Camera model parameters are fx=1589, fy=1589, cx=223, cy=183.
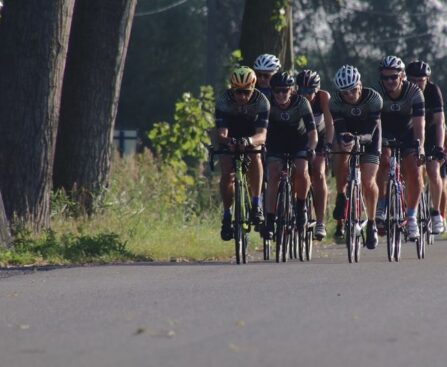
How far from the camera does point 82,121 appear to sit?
67.7 feet

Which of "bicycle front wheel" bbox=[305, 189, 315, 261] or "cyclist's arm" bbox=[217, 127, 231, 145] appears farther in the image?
"bicycle front wheel" bbox=[305, 189, 315, 261]

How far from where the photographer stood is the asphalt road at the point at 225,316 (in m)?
8.91

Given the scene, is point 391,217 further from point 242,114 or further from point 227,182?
point 242,114

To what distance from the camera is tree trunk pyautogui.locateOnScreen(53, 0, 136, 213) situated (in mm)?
20562

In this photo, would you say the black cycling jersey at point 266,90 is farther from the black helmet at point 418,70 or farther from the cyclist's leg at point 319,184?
the black helmet at point 418,70

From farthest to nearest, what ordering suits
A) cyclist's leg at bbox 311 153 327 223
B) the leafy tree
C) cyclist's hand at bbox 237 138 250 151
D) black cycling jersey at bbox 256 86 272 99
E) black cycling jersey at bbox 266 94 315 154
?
the leafy tree → black cycling jersey at bbox 256 86 272 99 → cyclist's leg at bbox 311 153 327 223 → black cycling jersey at bbox 266 94 315 154 → cyclist's hand at bbox 237 138 250 151

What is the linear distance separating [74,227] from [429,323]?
9445 mm

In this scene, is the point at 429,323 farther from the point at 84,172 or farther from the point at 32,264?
the point at 84,172

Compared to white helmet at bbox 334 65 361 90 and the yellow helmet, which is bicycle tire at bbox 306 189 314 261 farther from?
the yellow helmet

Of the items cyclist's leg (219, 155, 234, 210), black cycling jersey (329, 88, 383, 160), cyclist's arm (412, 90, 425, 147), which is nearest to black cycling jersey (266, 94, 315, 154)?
black cycling jersey (329, 88, 383, 160)

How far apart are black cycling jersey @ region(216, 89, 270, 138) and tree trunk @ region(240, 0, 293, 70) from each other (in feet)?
21.5

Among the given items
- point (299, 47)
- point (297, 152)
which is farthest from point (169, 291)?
point (299, 47)

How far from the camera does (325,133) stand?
59.1 feet

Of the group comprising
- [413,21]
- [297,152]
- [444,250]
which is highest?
[413,21]
